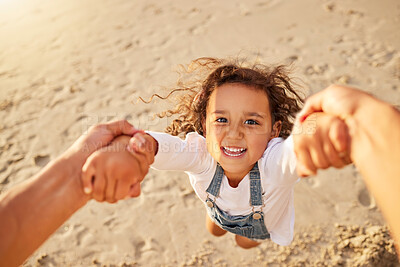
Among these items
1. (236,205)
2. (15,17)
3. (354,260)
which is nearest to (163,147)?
(236,205)

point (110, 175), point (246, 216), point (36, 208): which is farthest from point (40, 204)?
point (246, 216)

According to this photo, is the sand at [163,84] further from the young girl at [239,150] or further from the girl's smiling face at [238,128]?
the girl's smiling face at [238,128]

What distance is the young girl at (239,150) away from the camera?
1502mm

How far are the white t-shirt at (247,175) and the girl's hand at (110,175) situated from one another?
0.26 meters

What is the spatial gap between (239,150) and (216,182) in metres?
0.26

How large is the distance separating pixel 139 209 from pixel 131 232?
214mm

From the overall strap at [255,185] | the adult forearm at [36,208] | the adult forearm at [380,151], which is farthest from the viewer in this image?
the overall strap at [255,185]

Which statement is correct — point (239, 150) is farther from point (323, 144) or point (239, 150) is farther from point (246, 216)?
point (323, 144)

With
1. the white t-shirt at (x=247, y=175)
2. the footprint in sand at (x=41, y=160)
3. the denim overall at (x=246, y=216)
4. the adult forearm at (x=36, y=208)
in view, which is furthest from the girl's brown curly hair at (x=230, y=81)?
the footprint in sand at (x=41, y=160)

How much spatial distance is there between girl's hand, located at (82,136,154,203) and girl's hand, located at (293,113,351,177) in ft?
1.88

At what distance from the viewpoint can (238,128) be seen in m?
1.54

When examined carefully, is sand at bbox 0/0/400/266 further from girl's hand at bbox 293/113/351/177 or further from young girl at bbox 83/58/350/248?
girl's hand at bbox 293/113/351/177

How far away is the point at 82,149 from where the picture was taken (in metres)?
1.22

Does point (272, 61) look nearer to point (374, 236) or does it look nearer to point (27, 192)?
point (374, 236)
